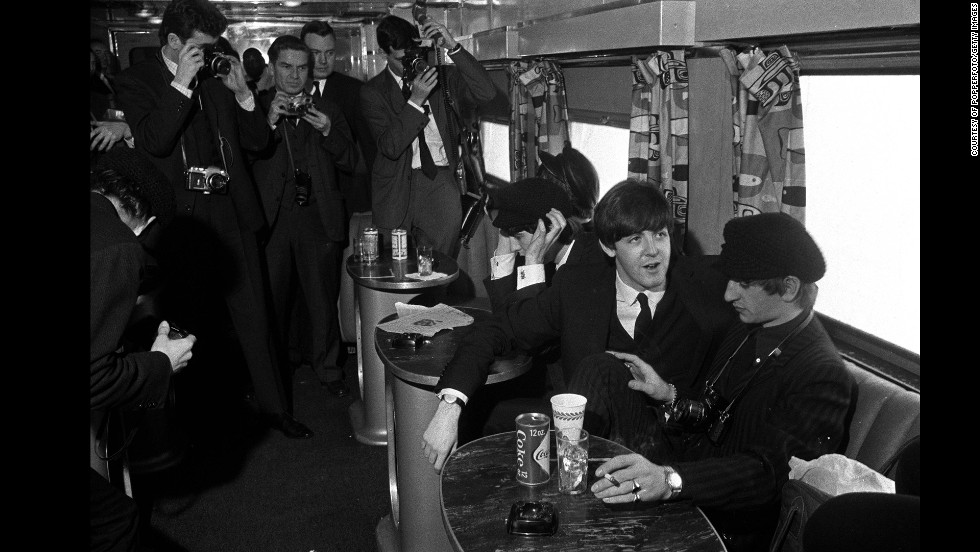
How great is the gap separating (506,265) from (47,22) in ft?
7.98

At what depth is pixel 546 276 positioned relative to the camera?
11.6ft

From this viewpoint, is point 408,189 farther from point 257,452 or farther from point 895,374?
point 895,374

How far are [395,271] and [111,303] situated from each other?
73.7 inches

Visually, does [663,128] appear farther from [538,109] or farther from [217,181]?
[217,181]

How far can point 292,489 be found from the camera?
12.0ft

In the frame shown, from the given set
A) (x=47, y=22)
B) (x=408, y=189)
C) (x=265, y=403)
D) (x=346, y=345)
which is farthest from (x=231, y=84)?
(x=47, y=22)

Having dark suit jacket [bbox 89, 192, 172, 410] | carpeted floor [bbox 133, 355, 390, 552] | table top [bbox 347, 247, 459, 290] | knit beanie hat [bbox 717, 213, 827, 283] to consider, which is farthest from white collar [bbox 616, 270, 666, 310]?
dark suit jacket [bbox 89, 192, 172, 410]

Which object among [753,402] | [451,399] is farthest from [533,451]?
[753,402]

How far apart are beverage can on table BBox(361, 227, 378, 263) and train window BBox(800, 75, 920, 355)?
2.11m

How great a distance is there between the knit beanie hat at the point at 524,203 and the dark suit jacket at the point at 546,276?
0.62 feet

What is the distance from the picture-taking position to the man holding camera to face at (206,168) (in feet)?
12.2

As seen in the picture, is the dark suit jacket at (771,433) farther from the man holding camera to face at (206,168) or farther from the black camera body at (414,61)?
the black camera body at (414,61)

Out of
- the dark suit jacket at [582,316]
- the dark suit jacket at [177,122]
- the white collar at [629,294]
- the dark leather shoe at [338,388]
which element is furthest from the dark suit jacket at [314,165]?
the white collar at [629,294]

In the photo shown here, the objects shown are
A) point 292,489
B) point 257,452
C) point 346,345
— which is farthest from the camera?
point 346,345
